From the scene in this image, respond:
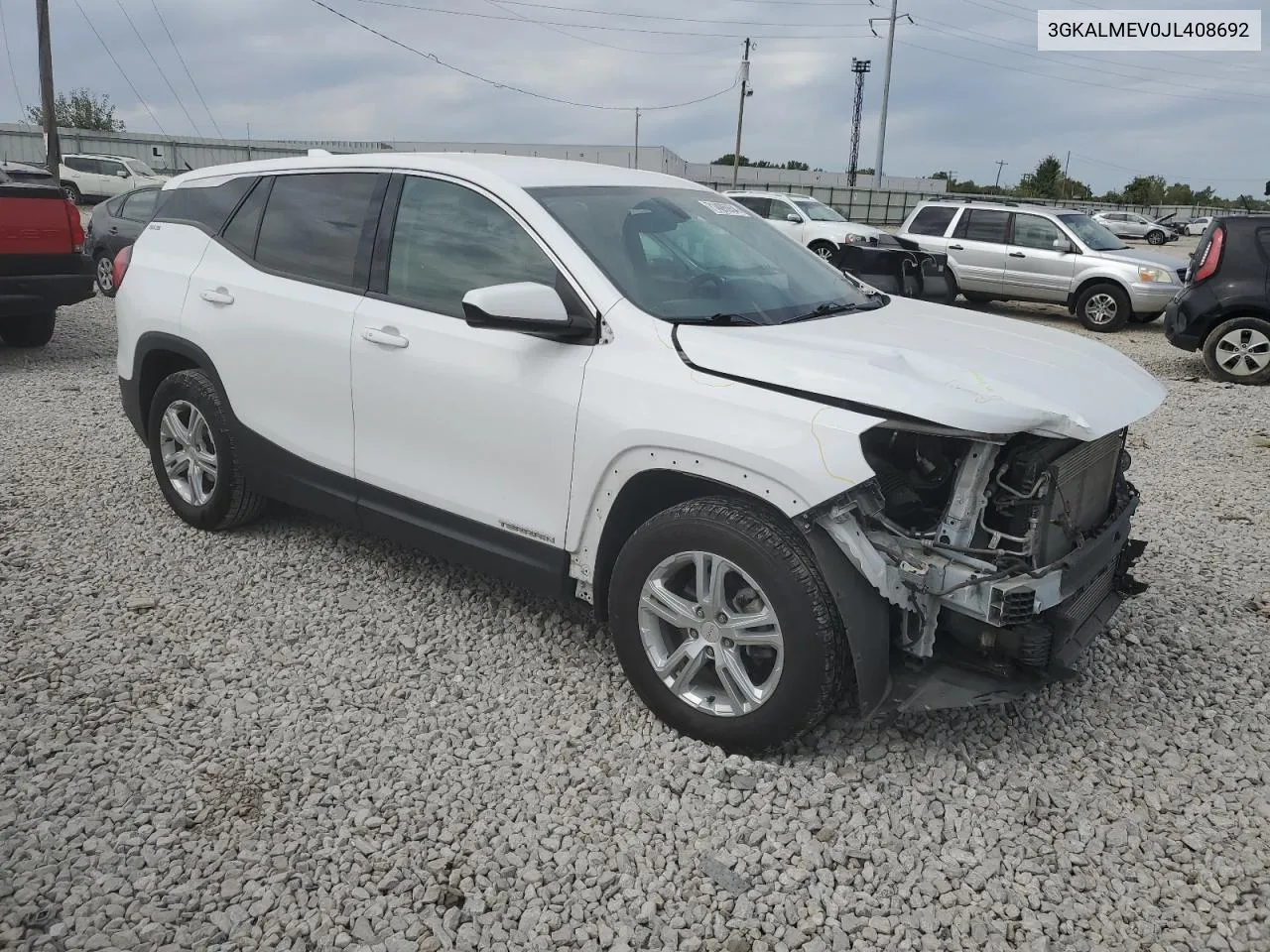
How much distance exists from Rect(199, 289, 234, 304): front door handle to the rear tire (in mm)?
6384

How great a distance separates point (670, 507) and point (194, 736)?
1739mm

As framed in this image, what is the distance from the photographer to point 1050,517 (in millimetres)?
2910

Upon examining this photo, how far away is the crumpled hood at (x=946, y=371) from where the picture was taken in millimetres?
2699

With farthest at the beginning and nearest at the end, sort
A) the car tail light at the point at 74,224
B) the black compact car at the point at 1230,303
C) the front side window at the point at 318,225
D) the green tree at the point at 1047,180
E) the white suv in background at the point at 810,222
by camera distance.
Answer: the green tree at the point at 1047,180
the white suv in background at the point at 810,222
the black compact car at the point at 1230,303
the car tail light at the point at 74,224
the front side window at the point at 318,225

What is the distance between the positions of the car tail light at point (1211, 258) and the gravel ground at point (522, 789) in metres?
6.29

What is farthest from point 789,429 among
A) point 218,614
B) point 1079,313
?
point 1079,313

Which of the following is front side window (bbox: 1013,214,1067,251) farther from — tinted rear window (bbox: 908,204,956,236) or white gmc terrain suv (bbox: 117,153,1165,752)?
white gmc terrain suv (bbox: 117,153,1165,752)

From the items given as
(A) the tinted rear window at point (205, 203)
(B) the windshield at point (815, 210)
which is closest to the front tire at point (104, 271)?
(A) the tinted rear window at point (205, 203)

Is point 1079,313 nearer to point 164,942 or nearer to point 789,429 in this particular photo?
point 789,429

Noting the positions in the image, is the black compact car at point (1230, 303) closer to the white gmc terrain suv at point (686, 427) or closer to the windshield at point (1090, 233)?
the windshield at point (1090, 233)

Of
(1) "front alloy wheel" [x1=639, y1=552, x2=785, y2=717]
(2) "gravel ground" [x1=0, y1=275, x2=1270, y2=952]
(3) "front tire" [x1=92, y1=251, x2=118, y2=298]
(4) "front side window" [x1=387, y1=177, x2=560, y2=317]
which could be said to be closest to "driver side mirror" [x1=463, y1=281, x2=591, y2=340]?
(4) "front side window" [x1=387, y1=177, x2=560, y2=317]

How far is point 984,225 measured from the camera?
1467cm

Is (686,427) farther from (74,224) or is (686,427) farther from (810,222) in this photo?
(810,222)

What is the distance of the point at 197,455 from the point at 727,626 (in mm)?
3043
